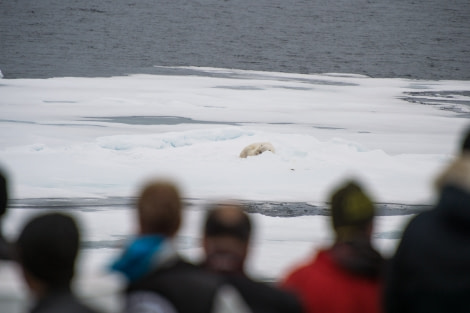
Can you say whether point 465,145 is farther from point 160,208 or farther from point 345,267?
point 160,208

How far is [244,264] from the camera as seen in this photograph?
105 inches

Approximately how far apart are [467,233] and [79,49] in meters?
46.8

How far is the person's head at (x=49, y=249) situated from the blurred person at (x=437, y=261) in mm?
971

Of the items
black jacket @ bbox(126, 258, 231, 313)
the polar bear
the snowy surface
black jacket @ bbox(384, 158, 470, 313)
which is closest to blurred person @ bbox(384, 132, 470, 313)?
black jacket @ bbox(384, 158, 470, 313)

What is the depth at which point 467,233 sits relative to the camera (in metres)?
2.80

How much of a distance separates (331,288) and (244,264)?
1.07ft

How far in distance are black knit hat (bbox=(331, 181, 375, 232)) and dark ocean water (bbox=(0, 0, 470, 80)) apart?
97.5ft

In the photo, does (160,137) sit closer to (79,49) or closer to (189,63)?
(189,63)

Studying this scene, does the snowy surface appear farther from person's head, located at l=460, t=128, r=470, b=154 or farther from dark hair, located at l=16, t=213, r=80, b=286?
dark hair, located at l=16, t=213, r=80, b=286

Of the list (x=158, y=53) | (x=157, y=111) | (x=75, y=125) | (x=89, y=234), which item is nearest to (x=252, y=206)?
(x=89, y=234)

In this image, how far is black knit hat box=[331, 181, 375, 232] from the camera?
282 cm

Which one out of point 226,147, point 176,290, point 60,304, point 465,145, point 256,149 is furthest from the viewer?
point 226,147

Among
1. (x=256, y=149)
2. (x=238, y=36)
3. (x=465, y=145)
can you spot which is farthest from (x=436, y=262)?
(x=238, y=36)

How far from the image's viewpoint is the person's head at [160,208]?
2510 mm
